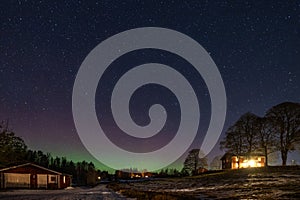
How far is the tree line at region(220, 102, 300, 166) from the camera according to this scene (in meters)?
56.3

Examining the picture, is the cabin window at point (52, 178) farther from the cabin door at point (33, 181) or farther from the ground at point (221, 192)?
the ground at point (221, 192)

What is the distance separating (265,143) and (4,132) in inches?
1759

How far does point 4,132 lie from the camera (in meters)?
33.6

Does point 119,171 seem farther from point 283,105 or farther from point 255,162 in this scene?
point 283,105

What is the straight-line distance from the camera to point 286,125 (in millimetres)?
56938

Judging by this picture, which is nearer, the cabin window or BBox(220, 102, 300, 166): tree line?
BBox(220, 102, 300, 166): tree line

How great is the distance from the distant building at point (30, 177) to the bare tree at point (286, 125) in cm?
3920

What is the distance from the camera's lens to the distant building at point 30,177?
55875mm

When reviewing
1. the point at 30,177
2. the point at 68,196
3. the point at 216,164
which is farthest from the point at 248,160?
the point at 216,164

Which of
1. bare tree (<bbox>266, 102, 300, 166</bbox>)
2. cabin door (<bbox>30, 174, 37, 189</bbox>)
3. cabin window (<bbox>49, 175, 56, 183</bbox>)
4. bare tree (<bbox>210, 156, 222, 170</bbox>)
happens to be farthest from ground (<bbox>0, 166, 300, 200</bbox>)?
bare tree (<bbox>210, 156, 222, 170</bbox>)

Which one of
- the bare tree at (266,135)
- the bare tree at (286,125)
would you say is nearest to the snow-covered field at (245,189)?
the bare tree at (286,125)

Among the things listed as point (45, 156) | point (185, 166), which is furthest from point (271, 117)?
point (45, 156)

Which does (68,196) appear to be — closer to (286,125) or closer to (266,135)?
(286,125)

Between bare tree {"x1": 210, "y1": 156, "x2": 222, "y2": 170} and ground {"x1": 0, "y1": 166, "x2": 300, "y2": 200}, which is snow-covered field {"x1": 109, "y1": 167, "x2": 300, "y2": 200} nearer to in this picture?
ground {"x1": 0, "y1": 166, "x2": 300, "y2": 200}
